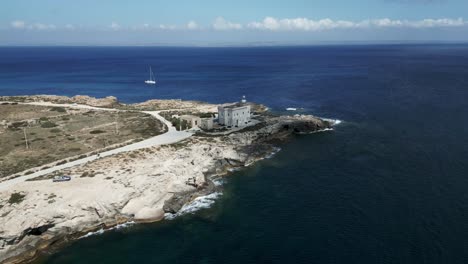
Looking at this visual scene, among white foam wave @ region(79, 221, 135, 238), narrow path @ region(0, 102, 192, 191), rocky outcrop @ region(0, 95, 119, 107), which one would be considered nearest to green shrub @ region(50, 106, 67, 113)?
rocky outcrop @ region(0, 95, 119, 107)

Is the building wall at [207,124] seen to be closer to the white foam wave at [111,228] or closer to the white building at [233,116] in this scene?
the white building at [233,116]

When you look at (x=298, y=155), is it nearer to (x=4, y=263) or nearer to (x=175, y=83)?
(x=4, y=263)

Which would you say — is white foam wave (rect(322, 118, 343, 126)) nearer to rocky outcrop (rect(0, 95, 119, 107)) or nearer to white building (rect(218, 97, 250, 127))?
white building (rect(218, 97, 250, 127))

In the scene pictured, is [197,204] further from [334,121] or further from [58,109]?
[58,109]

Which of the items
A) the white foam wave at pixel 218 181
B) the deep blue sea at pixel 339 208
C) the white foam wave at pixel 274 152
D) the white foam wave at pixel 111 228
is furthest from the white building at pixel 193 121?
the white foam wave at pixel 111 228

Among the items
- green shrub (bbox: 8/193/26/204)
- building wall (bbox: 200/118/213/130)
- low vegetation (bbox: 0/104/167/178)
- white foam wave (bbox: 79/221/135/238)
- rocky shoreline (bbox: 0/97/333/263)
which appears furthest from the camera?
building wall (bbox: 200/118/213/130)
